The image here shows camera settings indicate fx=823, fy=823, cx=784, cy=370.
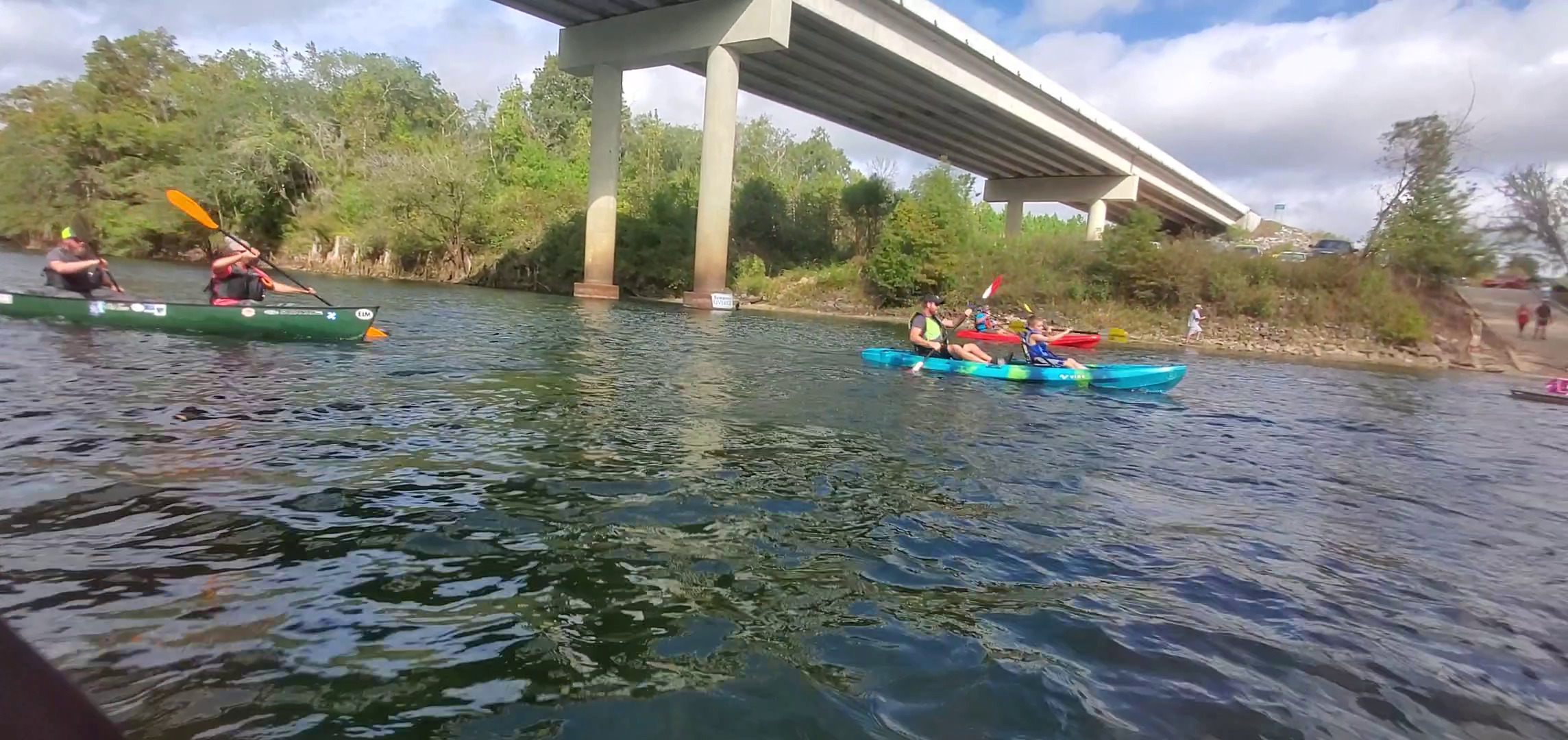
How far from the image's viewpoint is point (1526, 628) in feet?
16.5

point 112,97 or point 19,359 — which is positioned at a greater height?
point 112,97

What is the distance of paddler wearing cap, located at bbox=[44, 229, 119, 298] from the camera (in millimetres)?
13148

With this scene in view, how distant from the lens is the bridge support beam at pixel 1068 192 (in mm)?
50281

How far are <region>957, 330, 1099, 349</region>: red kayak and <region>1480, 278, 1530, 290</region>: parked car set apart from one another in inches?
1240

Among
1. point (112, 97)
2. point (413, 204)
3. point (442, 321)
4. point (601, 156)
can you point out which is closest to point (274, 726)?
point (442, 321)

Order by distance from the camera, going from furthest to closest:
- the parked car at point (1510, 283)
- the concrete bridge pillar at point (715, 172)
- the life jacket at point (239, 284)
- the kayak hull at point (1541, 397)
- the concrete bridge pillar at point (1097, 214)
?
1. the concrete bridge pillar at point (1097, 214)
2. the parked car at point (1510, 283)
3. the concrete bridge pillar at point (715, 172)
4. the kayak hull at point (1541, 397)
5. the life jacket at point (239, 284)

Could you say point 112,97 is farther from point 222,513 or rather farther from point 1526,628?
point 1526,628

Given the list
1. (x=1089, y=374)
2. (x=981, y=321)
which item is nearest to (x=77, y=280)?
(x=1089, y=374)

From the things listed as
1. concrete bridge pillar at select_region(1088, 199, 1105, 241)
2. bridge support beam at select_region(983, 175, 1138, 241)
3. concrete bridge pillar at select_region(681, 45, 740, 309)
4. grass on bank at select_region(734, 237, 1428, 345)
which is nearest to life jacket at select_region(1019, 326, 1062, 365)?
concrete bridge pillar at select_region(681, 45, 740, 309)

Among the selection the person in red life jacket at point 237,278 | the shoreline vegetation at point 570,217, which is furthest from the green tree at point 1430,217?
the person in red life jacket at point 237,278

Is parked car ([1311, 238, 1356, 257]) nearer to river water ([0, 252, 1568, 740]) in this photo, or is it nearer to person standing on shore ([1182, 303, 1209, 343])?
person standing on shore ([1182, 303, 1209, 343])

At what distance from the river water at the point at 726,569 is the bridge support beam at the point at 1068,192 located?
136 feet

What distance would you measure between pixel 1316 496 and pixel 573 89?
6658cm

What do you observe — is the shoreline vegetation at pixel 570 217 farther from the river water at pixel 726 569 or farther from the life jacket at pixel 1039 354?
the river water at pixel 726 569
